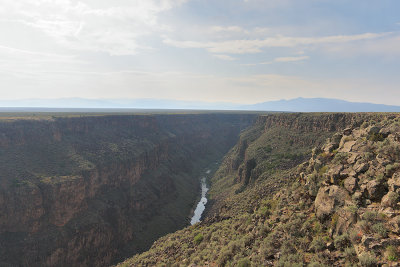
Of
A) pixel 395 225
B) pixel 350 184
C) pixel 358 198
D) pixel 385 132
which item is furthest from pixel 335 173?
pixel 395 225

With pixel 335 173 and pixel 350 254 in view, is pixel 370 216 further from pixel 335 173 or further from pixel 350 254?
pixel 335 173

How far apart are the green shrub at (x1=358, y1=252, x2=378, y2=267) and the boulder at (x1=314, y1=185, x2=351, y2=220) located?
4.07 metres

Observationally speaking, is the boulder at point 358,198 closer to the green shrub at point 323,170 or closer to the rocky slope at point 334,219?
the rocky slope at point 334,219

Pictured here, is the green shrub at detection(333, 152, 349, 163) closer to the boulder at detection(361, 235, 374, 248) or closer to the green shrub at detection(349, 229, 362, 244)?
the green shrub at detection(349, 229, 362, 244)

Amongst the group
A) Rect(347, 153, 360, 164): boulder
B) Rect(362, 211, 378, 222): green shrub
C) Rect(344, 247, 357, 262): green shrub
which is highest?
Rect(347, 153, 360, 164): boulder

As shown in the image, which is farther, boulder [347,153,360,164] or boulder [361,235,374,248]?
boulder [347,153,360,164]

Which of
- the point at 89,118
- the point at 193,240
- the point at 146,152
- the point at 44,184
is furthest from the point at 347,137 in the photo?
the point at 89,118

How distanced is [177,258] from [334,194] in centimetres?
1761

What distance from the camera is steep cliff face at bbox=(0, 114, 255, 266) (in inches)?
1560

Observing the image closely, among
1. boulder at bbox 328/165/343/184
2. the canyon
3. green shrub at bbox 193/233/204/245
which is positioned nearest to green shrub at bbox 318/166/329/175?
the canyon

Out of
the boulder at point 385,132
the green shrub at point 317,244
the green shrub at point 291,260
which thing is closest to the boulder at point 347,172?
the boulder at point 385,132

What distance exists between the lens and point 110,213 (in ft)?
172

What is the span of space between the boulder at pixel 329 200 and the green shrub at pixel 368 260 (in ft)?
13.4

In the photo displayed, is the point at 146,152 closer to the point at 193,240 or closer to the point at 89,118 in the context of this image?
the point at 89,118
